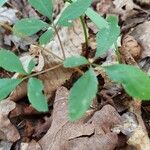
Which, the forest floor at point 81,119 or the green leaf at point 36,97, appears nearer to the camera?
the green leaf at point 36,97

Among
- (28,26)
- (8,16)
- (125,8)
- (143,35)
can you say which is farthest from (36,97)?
(8,16)

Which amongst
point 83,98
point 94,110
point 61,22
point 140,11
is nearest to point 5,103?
point 94,110

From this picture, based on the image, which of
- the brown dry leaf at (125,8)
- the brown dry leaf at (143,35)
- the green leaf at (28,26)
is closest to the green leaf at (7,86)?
the green leaf at (28,26)

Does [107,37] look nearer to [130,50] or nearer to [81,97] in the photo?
[81,97]

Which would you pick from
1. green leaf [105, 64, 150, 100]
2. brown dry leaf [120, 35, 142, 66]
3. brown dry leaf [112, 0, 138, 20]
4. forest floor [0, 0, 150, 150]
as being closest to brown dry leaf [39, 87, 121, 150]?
forest floor [0, 0, 150, 150]

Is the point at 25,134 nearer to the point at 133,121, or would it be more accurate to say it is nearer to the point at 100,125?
the point at 100,125

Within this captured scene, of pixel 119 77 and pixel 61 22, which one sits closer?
pixel 119 77

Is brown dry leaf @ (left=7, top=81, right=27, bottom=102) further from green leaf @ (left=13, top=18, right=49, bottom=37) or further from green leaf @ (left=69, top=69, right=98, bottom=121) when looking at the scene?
green leaf @ (left=69, top=69, right=98, bottom=121)

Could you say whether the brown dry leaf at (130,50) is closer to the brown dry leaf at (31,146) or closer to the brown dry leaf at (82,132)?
the brown dry leaf at (82,132)
